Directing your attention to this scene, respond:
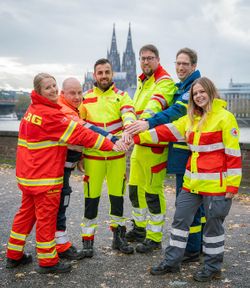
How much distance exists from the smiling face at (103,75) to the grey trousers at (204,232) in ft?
4.93

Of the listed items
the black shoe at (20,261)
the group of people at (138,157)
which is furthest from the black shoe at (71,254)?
the black shoe at (20,261)

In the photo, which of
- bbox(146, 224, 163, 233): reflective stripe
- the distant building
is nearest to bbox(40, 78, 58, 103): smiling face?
bbox(146, 224, 163, 233): reflective stripe

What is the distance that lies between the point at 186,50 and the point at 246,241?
2.66 metres

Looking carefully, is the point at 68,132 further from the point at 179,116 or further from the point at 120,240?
the point at 120,240

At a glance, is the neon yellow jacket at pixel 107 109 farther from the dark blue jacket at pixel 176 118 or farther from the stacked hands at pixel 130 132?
the dark blue jacket at pixel 176 118

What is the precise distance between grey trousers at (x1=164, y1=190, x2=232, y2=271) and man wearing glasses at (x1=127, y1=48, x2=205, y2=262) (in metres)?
0.41

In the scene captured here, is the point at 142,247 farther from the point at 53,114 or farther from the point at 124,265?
the point at 53,114

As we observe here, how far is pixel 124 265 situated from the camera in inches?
167

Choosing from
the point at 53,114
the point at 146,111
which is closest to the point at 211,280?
the point at 146,111

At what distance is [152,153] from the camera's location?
4625mm

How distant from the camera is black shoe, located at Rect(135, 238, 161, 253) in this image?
15.2ft

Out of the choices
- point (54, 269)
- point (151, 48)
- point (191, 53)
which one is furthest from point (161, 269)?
point (151, 48)

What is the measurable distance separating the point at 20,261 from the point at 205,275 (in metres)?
1.93

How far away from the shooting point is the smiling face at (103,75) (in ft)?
14.7
